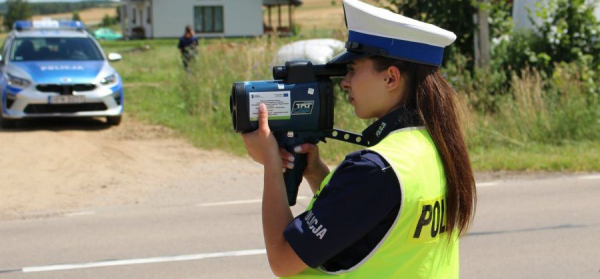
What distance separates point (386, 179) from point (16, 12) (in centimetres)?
6663

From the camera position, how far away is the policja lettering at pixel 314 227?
6.61 feet

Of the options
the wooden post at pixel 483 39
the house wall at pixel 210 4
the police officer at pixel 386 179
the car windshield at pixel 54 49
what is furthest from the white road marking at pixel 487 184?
the house wall at pixel 210 4

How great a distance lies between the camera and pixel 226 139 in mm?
12328

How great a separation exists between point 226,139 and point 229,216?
436cm

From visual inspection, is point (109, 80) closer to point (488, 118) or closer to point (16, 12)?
point (488, 118)

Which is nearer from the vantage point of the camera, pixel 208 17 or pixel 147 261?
pixel 147 261

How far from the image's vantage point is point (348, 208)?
1993mm

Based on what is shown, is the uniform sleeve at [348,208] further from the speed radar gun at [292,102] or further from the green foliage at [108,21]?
the green foliage at [108,21]

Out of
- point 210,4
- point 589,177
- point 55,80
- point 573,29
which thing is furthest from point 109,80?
point 210,4

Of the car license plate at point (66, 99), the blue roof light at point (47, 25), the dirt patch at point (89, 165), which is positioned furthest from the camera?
the blue roof light at point (47, 25)

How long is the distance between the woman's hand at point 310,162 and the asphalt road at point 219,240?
12.2ft

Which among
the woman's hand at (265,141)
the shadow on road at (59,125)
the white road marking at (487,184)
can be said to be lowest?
the shadow on road at (59,125)

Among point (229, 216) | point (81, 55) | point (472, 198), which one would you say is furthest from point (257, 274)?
point (81, 55)

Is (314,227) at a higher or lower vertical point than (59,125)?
higher
